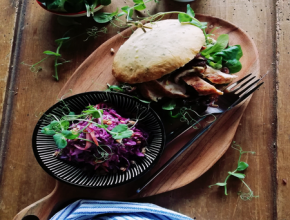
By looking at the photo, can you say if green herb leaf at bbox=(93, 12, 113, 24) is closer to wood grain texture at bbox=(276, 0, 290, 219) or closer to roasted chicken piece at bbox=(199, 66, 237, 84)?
roasted chicken piece at bbox=(199, 66, 237, 84)

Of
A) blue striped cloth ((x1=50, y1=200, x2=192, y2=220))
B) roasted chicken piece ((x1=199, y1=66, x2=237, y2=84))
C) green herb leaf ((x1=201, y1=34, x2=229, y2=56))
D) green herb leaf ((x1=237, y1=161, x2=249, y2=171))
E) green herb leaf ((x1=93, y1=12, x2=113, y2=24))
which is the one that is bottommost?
blue striped cloth ((x1=50, y1=200, x2=192, y2=220))

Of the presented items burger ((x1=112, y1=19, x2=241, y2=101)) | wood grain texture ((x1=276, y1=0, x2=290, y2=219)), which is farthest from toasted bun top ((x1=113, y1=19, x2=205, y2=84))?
wood grain texture ((x1=276, y1=0, x2=290, y2=219))

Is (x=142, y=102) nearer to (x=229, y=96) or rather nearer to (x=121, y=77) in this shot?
(x=121, y=77)

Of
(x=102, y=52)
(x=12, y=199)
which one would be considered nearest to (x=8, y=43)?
(x=102, y=52)

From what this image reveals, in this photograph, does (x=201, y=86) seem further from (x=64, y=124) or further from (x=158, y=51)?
(x=64, y=124)

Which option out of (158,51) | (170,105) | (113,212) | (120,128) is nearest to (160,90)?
(170,105)

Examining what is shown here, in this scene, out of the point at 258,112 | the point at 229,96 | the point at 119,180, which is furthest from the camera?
the point at 258,112
